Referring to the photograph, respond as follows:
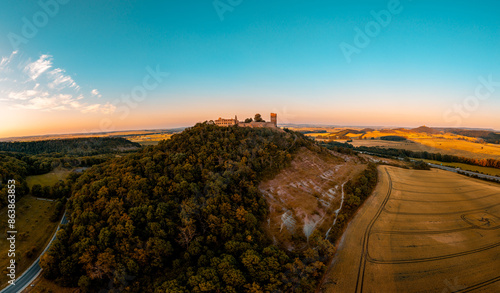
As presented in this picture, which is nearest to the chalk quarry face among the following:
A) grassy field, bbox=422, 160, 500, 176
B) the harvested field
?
the harvested field

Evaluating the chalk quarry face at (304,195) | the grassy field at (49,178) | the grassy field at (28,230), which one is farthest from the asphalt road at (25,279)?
the chalk quarry face at (304,195)

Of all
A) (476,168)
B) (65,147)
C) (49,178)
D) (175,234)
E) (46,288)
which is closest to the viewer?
(46,288)

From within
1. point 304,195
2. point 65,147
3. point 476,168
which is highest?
point 65,147

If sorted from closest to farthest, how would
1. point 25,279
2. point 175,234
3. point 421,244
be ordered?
point 25,279, point 421,244, point 175,234

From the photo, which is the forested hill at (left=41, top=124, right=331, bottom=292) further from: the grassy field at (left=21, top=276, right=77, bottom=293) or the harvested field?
the harvested field

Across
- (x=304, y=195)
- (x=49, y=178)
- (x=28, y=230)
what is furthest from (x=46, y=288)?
(x=49, y=178)

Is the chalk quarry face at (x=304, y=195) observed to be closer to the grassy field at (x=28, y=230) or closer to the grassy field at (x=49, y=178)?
the grassy field at (x=28, y=230)

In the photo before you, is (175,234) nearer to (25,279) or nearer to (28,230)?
(25,279)
